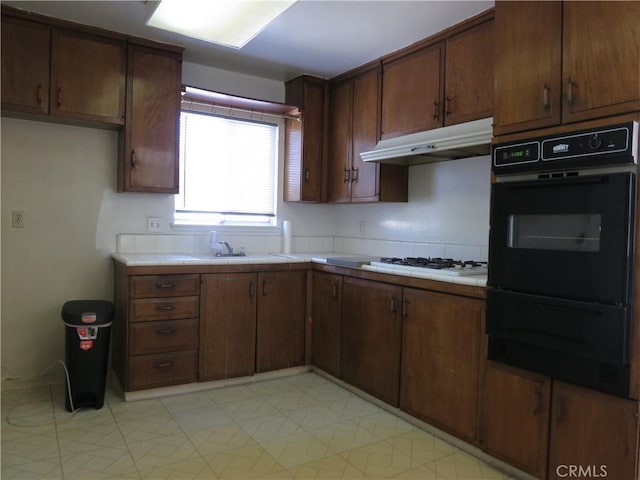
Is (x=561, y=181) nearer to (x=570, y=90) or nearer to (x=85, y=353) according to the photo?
(x=570, y=90)

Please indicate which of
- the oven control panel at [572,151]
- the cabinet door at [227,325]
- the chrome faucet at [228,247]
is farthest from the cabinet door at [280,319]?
the oven control panel at [572,151]

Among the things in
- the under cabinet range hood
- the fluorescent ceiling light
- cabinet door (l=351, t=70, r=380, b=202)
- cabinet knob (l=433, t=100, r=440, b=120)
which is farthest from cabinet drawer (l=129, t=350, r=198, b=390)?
cabinet knob (l=433, t=100, r=440, b=120)

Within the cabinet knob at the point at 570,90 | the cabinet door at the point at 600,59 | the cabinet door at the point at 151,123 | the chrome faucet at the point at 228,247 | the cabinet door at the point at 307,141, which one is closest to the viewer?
the cabinet door at the point at 600,59

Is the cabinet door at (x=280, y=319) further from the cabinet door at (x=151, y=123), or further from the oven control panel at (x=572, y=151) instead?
the oven control panel at (x=572, y=151)

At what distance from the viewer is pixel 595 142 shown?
1.77m

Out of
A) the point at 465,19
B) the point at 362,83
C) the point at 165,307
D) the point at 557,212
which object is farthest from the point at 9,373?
the point at 465,19

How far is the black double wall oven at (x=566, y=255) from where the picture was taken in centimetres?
169

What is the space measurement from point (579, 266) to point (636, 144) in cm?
48

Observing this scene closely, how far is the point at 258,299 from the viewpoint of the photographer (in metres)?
3.26

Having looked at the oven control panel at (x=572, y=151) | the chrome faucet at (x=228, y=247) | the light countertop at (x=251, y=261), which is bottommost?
the light countertop at (x=251, y=261)

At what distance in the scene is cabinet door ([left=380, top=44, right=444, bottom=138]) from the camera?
291cm

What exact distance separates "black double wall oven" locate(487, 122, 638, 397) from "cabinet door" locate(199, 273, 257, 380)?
1.67 m

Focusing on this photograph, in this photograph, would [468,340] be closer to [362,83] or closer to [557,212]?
[557,212]

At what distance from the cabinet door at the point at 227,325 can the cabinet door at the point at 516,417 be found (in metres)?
1.63
